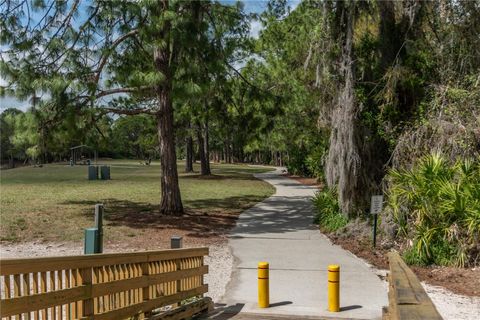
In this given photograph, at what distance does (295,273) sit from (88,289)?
600cm

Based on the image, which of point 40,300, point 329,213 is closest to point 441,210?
point 329,213

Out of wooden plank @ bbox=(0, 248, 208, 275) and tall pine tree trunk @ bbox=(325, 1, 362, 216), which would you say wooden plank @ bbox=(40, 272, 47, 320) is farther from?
tall pine tree trunk @ bbox=(325, 1, 362, 216)

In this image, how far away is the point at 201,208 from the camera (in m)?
19.8

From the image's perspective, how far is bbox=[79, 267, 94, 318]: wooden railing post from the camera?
4.88m

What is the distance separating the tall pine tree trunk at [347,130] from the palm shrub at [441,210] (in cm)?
214

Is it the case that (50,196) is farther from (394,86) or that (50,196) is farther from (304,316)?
(304,316)

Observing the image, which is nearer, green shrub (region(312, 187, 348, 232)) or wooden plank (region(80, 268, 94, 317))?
wooden plank (region(80, 268, 94, 317))

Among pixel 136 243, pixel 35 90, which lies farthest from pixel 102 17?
pixel 136 243

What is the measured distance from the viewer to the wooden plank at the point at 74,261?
12.9 feet

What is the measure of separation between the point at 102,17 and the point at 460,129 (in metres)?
9.28

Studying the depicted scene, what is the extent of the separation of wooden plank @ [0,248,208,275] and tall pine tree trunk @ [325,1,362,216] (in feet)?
27.1

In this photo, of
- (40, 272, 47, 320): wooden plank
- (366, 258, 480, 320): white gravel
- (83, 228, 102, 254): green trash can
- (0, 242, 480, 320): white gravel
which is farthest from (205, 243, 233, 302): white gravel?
(40, 272, 47, 320): wooden plank

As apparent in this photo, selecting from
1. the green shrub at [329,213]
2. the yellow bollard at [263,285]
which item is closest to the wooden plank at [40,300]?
the yellow bollard at [263,285]

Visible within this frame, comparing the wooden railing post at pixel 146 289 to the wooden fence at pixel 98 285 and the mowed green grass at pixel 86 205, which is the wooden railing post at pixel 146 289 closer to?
the wooden fence at pixel 98 285
